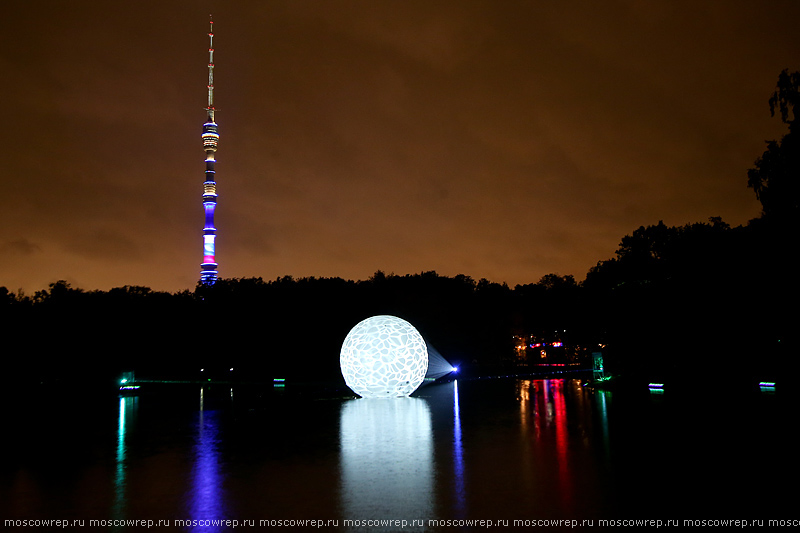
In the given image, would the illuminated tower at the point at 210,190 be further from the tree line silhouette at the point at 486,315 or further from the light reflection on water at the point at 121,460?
the light reflection on water at the point at 121,460

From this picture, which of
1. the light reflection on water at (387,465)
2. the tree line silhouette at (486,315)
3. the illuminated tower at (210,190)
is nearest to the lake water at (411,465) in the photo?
the light reflection on water at (387,465)

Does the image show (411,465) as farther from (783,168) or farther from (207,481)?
(783,168)

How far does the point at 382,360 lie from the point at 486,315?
3825cm

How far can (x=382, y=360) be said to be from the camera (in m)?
22.1

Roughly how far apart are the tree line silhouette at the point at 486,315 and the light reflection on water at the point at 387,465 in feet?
42.5

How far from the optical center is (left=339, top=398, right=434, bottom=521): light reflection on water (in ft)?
25.1

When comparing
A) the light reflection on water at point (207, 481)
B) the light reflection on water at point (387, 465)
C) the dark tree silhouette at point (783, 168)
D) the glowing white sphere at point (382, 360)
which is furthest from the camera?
the glowing white sphere at point (382, 360)

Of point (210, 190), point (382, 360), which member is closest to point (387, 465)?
point (382, 360)

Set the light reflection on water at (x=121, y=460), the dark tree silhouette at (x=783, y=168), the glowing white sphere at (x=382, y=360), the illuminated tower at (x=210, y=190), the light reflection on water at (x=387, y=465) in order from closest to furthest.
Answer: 1. the light reflection on water at (x=387, y=465)
2. the light reflection on water at (x=121, y=460)
3. the dark tree silhouette at (x=783, y=168)
4. the glowing white sphere at (x=382, y=360)
5. the illuminated tower at (x=210, y=190)

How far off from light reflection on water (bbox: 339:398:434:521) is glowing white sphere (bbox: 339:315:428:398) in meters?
4.24

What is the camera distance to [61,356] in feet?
137

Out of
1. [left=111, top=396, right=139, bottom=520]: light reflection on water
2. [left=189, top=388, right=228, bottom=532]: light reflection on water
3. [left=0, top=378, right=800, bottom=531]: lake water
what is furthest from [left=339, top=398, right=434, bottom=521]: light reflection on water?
[left=111, top=396, right=139, bottom=520]: light reflection on water

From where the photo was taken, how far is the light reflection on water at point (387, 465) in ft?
25.1

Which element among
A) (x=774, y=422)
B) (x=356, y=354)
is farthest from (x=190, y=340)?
(x=774, y=422)
